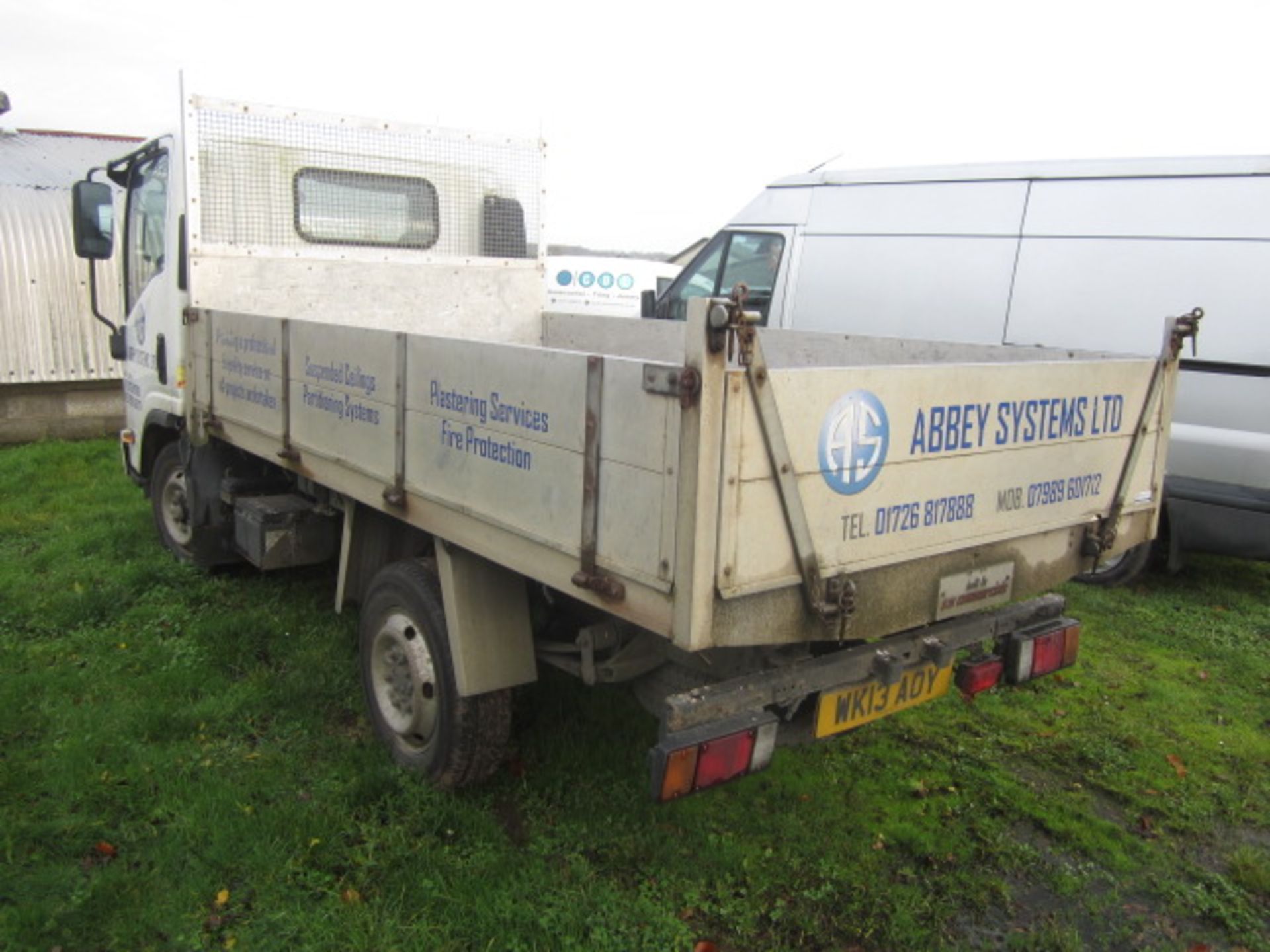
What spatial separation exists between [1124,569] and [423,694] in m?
4.64

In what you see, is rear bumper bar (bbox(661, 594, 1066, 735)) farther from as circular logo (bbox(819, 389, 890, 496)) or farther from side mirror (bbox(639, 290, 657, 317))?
side mirror (bbox(639, 290, 657, 317))

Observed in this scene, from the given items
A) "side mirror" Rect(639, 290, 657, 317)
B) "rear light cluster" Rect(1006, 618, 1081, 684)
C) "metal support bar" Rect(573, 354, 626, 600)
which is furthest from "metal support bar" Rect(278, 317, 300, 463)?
"side mirror" Rect(639, 290, 657, 317)

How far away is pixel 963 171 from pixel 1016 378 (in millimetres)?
4174

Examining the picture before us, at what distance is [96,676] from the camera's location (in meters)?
4.50

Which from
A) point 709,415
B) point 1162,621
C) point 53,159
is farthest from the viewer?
point 53,159

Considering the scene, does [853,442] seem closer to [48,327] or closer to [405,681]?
[405,681]

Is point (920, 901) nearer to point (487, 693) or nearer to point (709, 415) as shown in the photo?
point (487, 693)

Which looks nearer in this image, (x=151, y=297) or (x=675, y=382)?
(x=675, y=382)

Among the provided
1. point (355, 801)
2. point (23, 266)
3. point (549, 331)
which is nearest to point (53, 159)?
point (23, 266)

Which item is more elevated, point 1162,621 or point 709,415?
point 709,415

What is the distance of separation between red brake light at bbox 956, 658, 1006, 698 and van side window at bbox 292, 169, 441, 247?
151 inches

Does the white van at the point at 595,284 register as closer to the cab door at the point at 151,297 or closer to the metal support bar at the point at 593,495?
the cab door at the point at 151,297

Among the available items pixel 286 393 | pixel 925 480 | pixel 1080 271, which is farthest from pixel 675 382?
pixel 1080 271

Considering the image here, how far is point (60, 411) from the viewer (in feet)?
35.2
